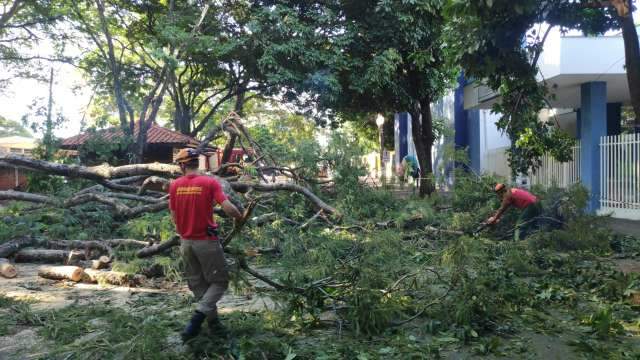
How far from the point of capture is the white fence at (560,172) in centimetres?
1301

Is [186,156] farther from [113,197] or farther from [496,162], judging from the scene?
[496,162]

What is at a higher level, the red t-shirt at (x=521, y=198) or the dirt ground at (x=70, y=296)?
the red t-shirt at (x=521, y=198)

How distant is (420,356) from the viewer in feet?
12.8

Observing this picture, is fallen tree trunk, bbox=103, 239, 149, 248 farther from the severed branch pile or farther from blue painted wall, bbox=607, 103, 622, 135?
blue painted wall, bbox=607, 103, 622, 135

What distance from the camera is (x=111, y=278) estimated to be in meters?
6.67

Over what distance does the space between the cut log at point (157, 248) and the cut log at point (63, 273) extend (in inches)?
32.1

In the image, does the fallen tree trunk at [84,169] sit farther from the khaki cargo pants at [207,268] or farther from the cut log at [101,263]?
the khaki cargo pants at [207,268]

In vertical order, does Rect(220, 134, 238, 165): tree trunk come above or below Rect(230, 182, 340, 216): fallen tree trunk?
above

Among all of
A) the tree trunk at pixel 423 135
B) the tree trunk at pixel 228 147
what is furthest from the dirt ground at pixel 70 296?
the tree trunk at pixel 423 135

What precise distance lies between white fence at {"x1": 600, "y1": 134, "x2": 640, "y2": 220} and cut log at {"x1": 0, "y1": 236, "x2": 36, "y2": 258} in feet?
36.3

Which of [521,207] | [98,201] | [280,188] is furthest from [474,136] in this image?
[98,201]

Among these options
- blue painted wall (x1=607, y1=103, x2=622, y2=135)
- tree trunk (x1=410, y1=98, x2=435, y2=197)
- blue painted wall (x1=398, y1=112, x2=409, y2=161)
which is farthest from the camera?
blue painted wall (x1=398, y1=112, x2=409, y2=161)

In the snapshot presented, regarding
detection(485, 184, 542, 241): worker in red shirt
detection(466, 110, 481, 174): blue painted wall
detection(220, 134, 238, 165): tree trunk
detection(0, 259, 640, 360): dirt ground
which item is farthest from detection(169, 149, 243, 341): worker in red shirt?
detection(466, 110, 481, 174): blue painted wall

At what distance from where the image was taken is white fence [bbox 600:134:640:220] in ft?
36.0
